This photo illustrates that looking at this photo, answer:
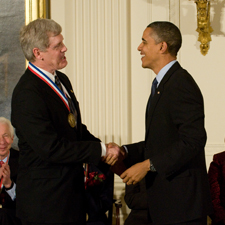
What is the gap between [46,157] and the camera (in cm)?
233

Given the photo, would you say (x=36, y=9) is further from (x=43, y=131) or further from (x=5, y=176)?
(x=43, y=131)

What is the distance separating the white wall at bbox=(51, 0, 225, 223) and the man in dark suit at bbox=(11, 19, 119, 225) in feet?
7.50

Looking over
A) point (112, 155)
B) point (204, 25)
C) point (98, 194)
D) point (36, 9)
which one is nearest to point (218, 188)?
point (98, 194)

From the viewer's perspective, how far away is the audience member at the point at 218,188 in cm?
363

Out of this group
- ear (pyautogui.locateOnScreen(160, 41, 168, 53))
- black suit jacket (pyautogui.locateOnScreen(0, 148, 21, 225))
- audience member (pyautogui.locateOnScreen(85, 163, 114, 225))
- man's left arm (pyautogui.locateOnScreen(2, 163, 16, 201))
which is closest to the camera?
ear (pyautogui.locateOnScreen(160, 41, 168, 53))

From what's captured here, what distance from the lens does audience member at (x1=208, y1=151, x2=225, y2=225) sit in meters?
3.63

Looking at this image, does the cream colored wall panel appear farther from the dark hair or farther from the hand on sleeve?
the hand on sleeve

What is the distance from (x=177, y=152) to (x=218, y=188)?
5.45 ft

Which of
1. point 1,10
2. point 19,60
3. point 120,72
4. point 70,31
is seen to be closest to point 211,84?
point 120,72

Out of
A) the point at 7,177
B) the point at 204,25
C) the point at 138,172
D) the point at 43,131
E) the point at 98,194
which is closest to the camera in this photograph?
the point at 43,131

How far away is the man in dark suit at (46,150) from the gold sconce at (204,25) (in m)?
2.45

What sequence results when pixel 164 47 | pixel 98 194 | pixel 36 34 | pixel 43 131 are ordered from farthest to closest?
pixel 98 194 → pixel 164 47 → pixel 36 34 → pixel 43 131

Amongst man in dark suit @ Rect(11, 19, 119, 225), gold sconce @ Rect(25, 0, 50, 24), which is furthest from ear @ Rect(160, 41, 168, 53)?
gold sconce @ Rect(25, 0, 50, 24)

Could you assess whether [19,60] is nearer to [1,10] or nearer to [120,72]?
[1,10]
